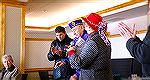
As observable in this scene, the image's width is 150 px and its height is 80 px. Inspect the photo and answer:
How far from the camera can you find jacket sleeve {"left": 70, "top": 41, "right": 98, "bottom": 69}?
2064 millimetres

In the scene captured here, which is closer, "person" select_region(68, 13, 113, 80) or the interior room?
"person" select_region(68, 13, 113, 80)

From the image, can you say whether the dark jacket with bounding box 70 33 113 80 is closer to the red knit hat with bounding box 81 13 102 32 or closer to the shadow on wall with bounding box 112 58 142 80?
the red knit hat with bounding box 81 13 102 32

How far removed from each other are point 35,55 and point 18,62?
0.45m

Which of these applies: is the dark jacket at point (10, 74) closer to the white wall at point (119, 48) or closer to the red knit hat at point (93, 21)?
the red knit hat at point (93, 21)

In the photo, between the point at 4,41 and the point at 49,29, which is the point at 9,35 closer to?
the point at 4,41

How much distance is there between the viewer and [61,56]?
3.00 metres

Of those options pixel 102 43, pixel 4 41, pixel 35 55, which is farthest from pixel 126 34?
pixel 35 55

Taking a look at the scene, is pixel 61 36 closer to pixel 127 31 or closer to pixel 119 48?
pixel 127 31

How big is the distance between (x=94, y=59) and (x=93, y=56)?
1.4 inches

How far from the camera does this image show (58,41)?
10.00ft

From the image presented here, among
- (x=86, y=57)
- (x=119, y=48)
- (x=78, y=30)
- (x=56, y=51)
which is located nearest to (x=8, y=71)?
(x=56, y=51)

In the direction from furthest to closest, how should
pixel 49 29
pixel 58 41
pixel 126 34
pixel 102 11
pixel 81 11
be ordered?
pixel 49 29, pixel 81 11, pixel 102 11, pixel 58 41, pixel 126 34

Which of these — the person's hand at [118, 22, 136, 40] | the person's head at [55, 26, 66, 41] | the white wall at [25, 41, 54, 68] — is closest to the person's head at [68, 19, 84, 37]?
the person's head at [55, 26, 66, 41]

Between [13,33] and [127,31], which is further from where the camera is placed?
[13,33]
